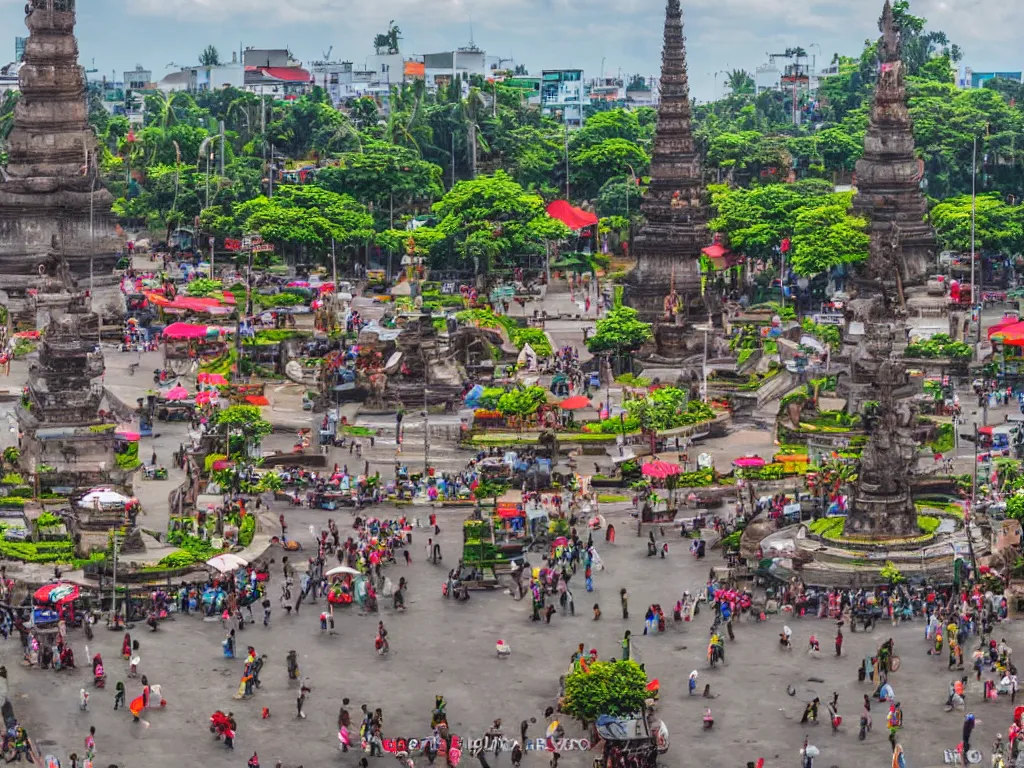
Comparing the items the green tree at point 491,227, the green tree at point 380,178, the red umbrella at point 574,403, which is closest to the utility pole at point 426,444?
the red umbrella at point 574,403

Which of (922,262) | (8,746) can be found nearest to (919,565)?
(8,746)

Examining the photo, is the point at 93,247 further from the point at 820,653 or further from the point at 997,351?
the point at 820,653

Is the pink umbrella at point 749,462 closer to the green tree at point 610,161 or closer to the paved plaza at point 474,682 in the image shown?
the paved plaza at point 474,682

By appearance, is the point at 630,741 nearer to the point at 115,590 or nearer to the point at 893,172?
the point at 115,590

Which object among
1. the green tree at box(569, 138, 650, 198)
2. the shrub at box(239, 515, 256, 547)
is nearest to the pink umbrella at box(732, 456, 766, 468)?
the shrub at box(239, 515, 256, 547)

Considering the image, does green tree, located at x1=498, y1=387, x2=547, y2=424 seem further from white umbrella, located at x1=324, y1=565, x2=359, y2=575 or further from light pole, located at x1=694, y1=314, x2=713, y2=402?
white umbrella, located at x1=324, y1=565, x2=359, y2=575

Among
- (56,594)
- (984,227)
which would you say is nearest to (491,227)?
(984,227)
